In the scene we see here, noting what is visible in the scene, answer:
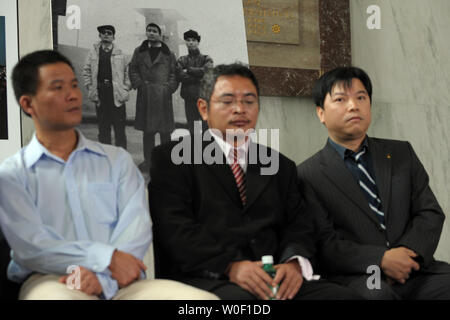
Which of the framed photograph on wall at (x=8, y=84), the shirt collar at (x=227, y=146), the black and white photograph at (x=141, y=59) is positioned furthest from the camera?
the black and white photograph at (x=141, y=59)

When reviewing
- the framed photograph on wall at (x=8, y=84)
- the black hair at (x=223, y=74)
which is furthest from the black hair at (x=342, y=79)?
the framed photograph on wall at (x=8, y=84)

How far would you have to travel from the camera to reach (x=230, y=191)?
2602 mm

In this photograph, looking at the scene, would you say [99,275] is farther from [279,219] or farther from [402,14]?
[402,14]

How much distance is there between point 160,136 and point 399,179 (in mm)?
1415

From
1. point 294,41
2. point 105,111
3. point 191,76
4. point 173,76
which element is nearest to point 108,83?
point 105,111

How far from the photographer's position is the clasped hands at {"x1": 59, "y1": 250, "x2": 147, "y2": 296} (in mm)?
2184

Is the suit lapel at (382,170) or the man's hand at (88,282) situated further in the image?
the suit lapel at (382,170)

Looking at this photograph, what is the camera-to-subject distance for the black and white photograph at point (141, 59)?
3.54 m

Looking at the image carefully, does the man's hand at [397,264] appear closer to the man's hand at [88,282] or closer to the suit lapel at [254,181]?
the suit lapel at [254,181]

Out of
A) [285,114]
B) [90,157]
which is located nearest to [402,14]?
[285,114]

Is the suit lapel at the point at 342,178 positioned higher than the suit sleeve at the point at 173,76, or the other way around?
the suit sleeve at the point at 173,76

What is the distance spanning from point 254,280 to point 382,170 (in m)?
0.99

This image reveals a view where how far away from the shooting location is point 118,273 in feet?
7.39

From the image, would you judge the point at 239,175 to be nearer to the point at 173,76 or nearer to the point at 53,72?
the point at 53,72
